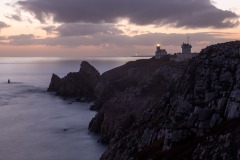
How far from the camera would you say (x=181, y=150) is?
48.7 meters

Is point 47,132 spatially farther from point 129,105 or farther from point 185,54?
point 185,54

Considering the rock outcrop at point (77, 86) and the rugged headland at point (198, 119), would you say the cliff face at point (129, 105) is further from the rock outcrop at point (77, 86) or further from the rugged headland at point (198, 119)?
the rock outcrop at point (77, 86)

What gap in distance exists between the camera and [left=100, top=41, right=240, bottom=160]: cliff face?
44.8 m

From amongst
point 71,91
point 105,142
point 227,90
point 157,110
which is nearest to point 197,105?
point 227,90

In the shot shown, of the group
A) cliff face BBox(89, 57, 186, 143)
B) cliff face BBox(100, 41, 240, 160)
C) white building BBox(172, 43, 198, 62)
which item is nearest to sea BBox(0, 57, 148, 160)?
cliff face BBox(89, 57, 186, 143)

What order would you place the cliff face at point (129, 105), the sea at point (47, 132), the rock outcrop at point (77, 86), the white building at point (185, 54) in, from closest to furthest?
1. the sea at point (47, 132)
2. the cliff face at point (129, 105)
3. the white building at point (185, 54)
4. the rock outcrop at point (77, 86)

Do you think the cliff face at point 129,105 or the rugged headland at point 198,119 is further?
the cliff face at point 129,105

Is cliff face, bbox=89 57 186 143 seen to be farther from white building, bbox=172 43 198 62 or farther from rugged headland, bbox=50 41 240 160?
white building, bbox=172 43 198 62

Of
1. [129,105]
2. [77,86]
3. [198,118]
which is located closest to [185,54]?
[77,86]

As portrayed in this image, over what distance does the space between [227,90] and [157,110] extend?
65.5 feet

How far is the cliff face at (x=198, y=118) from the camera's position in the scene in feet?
147

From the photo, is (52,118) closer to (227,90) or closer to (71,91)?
(71,91)

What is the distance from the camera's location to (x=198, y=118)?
52.5 metres

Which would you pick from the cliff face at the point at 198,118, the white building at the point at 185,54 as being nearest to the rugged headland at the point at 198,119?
the cliff face at the point at 198,118
